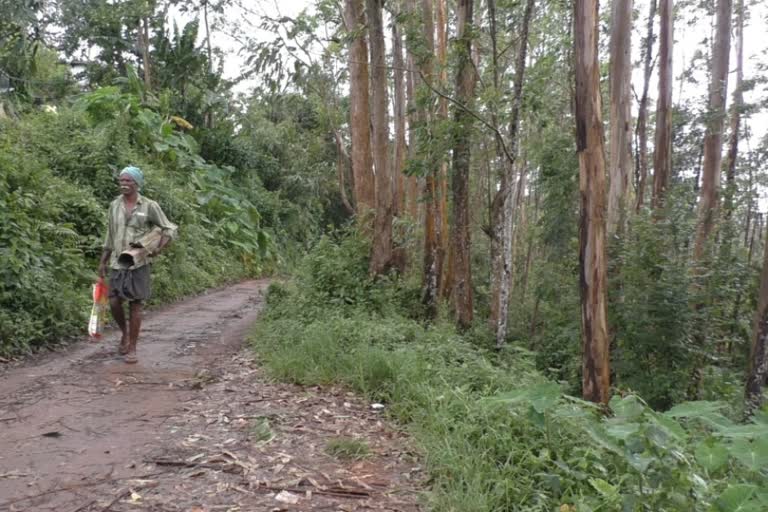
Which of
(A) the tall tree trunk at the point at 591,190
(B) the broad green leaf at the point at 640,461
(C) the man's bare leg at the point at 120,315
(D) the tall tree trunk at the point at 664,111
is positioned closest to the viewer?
(B) the broad green leaf at the point at 640,461

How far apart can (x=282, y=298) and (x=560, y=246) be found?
31.9ft

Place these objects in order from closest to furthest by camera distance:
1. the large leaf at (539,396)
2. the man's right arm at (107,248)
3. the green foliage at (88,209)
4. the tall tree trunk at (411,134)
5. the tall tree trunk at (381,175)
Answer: the large leaf at (539,396) < the man's right arm at (107,248) < the green foliage at (88,209) < the tall tree trunk at (381,175) < the tall tree trunk at (411,134)

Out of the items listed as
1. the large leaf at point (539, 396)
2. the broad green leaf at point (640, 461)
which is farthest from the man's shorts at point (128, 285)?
the broad green leaf at point (640, 461)

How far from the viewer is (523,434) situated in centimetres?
370

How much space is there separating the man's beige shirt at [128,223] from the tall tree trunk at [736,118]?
11748 millimetres

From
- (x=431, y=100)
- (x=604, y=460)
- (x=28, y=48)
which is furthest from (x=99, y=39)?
(x=604, y=460)

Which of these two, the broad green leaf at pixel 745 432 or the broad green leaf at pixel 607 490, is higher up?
the broad green leaf at pixel 745 432

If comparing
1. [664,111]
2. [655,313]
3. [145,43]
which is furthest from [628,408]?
[145,43]

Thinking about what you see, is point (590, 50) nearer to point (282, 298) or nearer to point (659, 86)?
point (282, 298)

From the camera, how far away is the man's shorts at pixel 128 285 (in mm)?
5762

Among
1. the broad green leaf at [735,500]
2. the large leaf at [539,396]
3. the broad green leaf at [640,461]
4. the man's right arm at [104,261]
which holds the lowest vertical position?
the broad green leaf at [735,500]

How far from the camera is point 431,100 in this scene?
909 cm

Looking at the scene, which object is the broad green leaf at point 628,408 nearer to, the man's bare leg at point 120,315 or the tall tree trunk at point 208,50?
the man's bare leg at point 120,315

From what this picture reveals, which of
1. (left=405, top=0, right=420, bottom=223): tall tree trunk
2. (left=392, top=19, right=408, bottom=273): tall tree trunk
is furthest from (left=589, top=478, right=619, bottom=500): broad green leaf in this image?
(left=405, top=0, right=420, bottom=223): tall tree trunk
